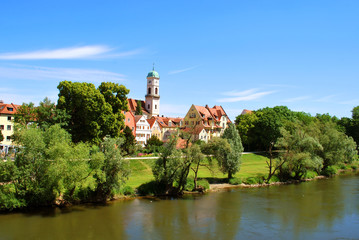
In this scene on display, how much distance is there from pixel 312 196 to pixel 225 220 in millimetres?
15252

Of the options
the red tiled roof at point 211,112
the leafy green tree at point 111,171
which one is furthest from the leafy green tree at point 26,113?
the red tiled roof at point 211,112

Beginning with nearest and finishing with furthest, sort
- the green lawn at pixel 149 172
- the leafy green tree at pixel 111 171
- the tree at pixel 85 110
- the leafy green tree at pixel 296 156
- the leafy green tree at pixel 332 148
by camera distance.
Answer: the leafy green tree at pixel 111 171 < the green lawn at pixel 149 172 < the tree at pixel 85 110 < the leafy green tree at pixel 296 156 < the leafy green tree at pixel 332 148

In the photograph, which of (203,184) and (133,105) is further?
(133,105)

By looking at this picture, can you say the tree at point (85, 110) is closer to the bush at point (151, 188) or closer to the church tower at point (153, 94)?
the bush at point (151, 188)

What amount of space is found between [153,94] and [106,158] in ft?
202

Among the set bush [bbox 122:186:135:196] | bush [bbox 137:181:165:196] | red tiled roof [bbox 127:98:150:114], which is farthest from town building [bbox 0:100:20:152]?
bush [bbox 137:181:165:196]

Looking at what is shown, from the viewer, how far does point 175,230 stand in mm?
23406

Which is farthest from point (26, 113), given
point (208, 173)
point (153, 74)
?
point (153, 74)

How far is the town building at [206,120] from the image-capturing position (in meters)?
80.1

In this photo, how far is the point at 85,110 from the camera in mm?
40562

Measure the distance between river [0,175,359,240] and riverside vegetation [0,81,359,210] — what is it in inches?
89.5

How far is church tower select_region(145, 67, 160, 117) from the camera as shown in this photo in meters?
90.1

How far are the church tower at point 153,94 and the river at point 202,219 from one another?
2264 inches

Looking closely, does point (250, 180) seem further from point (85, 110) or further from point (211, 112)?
point (211, 112)
